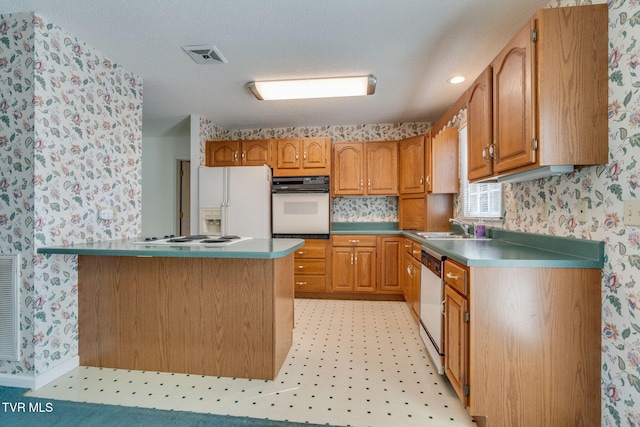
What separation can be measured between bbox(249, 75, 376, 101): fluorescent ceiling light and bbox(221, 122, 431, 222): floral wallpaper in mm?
1247

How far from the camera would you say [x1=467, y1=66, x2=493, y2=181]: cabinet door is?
1.81 metres

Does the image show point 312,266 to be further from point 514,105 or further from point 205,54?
point 514,105

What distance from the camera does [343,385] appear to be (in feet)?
6.06

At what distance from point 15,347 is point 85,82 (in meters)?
1.81

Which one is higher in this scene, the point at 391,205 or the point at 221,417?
the point at 391,205

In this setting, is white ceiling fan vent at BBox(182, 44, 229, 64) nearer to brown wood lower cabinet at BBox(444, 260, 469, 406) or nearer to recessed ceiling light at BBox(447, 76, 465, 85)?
recessed ceiling light at BBox(447, 76, 465, 85)

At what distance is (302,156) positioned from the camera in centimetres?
385

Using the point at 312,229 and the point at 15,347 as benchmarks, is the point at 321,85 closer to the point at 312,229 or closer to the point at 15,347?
the point at 312,229

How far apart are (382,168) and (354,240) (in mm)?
1006

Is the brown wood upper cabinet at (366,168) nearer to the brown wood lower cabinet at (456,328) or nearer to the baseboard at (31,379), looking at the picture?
the brown wood lower cabinet at (456,328)

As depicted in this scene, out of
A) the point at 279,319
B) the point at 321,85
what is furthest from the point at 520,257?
the point at 321,85

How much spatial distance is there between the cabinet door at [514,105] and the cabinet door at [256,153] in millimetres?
2790

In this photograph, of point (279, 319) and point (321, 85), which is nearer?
point (279, 319)

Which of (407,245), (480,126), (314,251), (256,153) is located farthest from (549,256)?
(256,153)
